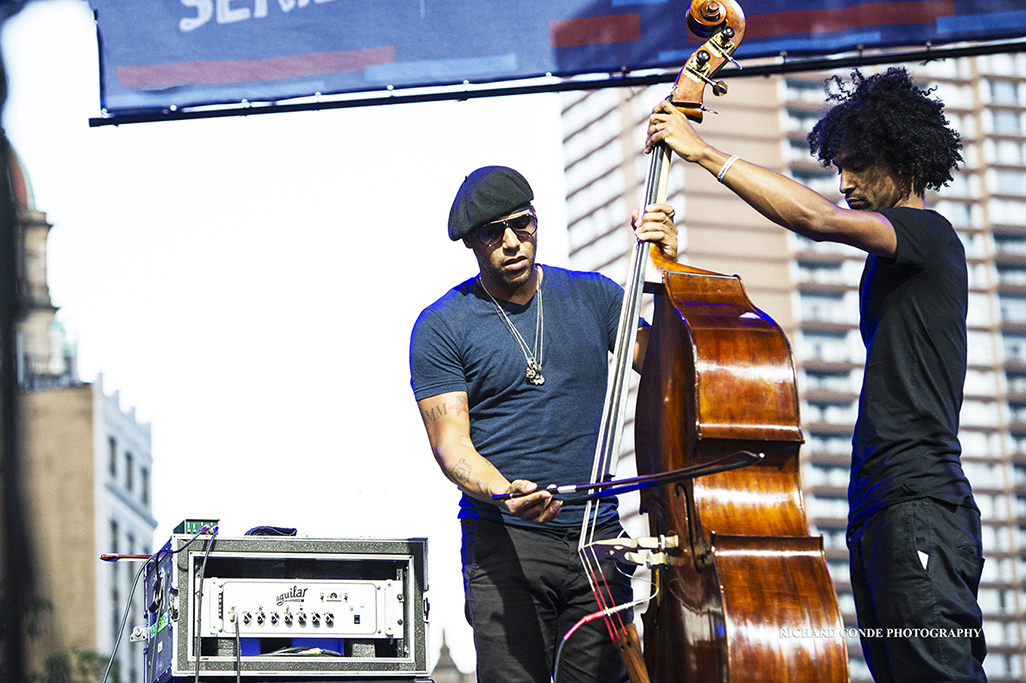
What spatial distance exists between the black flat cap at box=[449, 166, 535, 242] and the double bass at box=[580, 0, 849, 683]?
0.33 meters

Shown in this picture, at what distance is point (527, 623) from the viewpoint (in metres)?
2.71

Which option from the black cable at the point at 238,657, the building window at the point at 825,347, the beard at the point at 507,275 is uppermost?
the building window at the point at 825,347

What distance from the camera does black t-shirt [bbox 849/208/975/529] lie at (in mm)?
2393

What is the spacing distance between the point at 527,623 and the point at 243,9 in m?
2.50

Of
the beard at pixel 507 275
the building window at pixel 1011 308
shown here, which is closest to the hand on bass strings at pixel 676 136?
the beard at pixel 507 275

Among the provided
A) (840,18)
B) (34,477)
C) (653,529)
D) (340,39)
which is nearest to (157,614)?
(653,529)

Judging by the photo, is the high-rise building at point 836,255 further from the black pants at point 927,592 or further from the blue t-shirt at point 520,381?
the black pants at point 927,592

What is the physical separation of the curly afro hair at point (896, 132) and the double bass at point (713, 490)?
0.30m

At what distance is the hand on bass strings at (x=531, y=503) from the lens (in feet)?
7.85

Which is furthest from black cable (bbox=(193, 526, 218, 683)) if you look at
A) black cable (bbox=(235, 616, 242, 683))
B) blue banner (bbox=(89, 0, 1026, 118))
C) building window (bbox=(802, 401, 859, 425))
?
building window (bbox=(802, 401, 859, 425))

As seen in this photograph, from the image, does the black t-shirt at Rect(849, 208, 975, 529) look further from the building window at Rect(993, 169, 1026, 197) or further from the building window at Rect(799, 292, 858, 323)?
the building window at Rect(799, 292, 858, 323)

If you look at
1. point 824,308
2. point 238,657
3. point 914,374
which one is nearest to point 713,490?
point 914,374

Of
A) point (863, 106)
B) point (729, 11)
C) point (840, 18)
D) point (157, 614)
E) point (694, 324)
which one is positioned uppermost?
point (840, 18)

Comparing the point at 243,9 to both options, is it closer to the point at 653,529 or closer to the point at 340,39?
the point at 340,39
